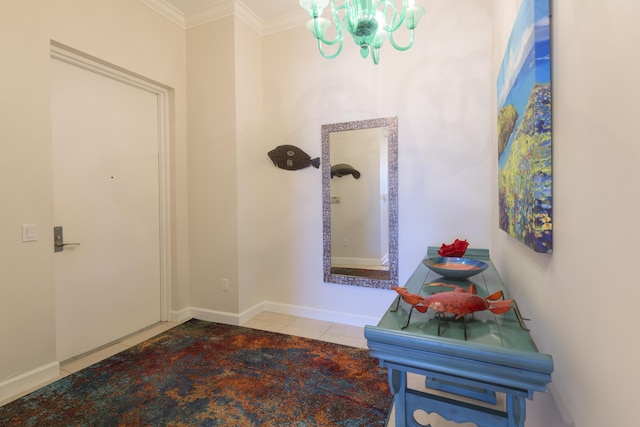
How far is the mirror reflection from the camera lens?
2.79 meters

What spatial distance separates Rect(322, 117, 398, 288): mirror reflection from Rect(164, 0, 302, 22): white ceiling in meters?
1.26

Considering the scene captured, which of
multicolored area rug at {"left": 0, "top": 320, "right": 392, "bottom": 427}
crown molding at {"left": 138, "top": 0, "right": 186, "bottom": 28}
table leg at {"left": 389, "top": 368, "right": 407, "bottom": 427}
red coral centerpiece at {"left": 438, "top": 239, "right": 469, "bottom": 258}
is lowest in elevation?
multicolored area rug at {"left": 0, "top": 320, "right": 392, "bottom": 427}

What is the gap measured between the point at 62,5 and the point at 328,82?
214 centimetres

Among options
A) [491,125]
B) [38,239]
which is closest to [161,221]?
[38,239]

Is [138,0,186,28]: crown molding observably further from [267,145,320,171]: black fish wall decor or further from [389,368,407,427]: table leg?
[389,368,407,427]: table leg

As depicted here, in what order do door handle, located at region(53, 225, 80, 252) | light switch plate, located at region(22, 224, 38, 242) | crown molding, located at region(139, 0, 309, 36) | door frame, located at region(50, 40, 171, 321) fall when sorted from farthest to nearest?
door frame, located at region(50, 40, 171, 321), crown molding, located at region(139, 0, 309, 36), door handle, located at region(53, 225, 80, 252), light switch plate, located at region(22, 224, 38, 242)

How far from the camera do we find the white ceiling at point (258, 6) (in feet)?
9.58

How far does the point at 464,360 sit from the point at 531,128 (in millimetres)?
845

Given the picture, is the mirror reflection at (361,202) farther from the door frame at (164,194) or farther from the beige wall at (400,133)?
the door frame at (164,194)

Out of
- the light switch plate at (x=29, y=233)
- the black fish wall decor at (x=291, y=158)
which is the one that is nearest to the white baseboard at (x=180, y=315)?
the light switch plate at (x=29, y=233)

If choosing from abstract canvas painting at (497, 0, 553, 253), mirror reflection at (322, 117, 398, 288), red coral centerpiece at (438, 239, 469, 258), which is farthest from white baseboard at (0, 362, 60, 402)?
abstract canvas painting at (497, 0, 553, 253)

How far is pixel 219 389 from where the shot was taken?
1.98 metres

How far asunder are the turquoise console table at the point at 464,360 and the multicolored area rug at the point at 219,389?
30.8 inches

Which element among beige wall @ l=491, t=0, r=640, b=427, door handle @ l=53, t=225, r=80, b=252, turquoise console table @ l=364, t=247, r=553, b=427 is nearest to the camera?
beige wall @ l=491, t=0, r=640, b=427
